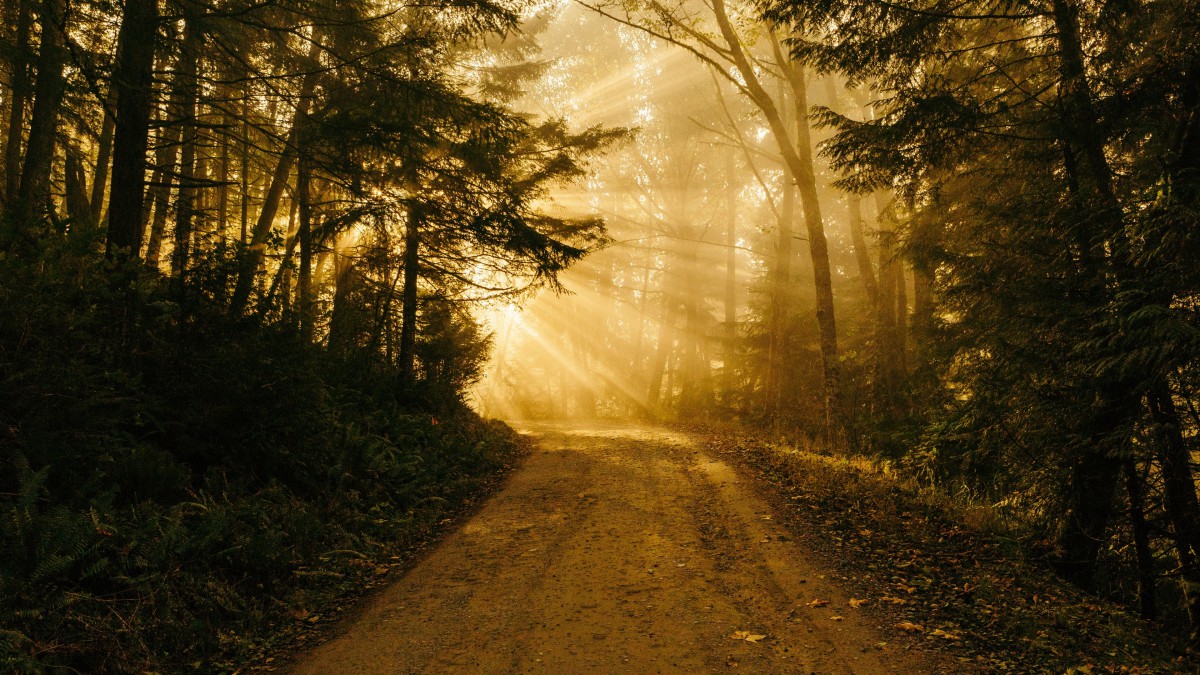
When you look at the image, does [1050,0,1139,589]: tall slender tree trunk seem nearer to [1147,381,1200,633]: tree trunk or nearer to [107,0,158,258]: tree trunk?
[1147,381,1200,633]: tree trunk

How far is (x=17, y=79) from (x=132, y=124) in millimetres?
3582

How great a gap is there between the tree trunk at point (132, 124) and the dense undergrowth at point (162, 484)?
1041 mm

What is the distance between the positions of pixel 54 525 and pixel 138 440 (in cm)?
226

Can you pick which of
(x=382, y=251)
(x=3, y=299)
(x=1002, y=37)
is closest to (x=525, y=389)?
(x=382, y=251)

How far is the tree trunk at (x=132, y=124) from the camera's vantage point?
717cm

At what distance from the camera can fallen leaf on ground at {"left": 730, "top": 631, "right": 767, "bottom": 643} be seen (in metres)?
5.00

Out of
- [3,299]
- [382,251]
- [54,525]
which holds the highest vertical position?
[382,251]

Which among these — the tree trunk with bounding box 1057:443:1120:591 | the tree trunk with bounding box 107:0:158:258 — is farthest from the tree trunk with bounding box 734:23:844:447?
the tree trunk with bounding box 107:0:158:258

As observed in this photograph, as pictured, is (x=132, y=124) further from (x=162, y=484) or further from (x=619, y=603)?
(x=619, y=603)

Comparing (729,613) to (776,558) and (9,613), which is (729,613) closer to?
(776,558)

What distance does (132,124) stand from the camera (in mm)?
7438

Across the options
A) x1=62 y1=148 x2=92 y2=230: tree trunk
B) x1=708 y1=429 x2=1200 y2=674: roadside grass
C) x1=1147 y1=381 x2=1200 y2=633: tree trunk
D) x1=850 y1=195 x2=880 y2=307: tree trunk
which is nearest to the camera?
x1=708 y1=429 x2=1200 y2=674: roadside grass

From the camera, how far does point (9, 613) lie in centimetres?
418

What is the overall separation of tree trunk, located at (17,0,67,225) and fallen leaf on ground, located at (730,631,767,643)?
9383 mm
